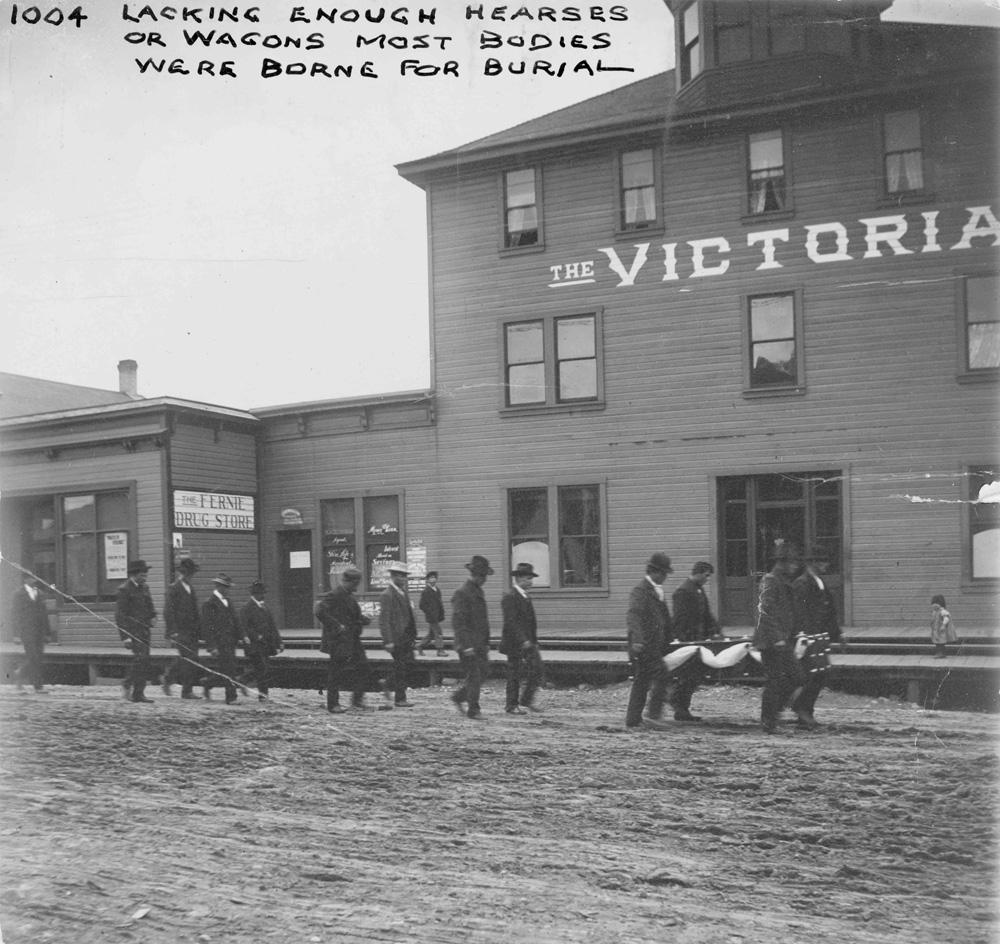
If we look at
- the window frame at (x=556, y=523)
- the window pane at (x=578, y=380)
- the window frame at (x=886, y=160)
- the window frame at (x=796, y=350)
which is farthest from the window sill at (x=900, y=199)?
the window frame at (x=556, y=523)

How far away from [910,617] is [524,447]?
7.23 metres

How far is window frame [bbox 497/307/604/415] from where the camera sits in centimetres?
1872

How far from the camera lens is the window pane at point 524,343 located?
1944cm

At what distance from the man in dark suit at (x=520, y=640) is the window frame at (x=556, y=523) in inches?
245

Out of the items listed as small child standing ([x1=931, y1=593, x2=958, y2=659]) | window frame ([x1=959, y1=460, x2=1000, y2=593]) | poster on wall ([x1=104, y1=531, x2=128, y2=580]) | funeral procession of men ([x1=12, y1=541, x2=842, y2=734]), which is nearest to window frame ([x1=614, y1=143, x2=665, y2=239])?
window frame ([x1=959, y1=460, x2=1000, y2=593])

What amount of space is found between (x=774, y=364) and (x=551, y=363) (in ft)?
13.3

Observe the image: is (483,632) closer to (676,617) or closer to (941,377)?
(676,617)

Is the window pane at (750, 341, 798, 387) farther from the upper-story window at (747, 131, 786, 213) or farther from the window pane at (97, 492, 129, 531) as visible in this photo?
the window pane at (97, 492, 129, 531)

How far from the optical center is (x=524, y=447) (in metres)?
19.2

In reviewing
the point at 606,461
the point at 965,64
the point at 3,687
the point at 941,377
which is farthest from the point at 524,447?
the point at 965,64

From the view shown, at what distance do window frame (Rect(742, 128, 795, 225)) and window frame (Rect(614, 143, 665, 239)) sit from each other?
4.78ft

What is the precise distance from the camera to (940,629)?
43.7 ft

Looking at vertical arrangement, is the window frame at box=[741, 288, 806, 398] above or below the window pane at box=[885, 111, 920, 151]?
below

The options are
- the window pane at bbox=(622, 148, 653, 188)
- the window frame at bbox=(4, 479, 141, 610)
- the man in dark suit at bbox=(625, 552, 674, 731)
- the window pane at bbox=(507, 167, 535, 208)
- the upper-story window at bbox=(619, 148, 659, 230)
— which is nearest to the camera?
the man in dark suit at bbox=(625, 552, 674, 731)
